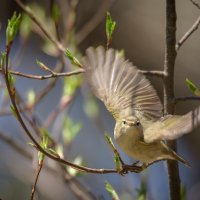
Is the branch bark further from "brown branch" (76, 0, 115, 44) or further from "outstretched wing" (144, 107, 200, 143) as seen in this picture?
"brown branch" (76, 0, 115, 44)

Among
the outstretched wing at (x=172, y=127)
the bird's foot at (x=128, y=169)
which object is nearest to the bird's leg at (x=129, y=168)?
the bird's foot at (x=128, y=169)

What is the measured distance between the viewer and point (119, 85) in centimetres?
205

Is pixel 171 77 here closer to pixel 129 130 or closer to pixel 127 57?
pixel 129 130

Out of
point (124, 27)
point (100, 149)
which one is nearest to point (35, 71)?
point (100, 149)

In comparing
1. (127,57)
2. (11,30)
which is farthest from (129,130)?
(127,57)

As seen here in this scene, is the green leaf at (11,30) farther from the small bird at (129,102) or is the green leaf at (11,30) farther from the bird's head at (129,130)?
the bird's head at (129,130)

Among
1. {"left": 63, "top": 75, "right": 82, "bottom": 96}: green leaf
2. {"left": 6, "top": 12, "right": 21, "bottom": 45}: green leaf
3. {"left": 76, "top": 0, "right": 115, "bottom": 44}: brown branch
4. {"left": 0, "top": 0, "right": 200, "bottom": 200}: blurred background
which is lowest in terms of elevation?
{"left": 0, "top": 0, "right": 200, "bottom": 200}: blurred background

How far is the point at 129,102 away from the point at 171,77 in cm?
35

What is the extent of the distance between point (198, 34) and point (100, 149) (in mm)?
1771

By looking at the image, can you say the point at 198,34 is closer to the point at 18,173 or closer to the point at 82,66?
the point at 18,173

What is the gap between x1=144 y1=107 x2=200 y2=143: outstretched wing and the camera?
1.46 meters

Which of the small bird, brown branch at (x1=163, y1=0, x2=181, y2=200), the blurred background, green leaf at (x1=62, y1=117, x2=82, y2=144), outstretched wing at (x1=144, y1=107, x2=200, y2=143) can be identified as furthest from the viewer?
the blurred background

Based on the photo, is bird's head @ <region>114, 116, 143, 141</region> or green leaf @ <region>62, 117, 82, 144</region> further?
green leaf @ <region>62, 117, 82, 144</region>

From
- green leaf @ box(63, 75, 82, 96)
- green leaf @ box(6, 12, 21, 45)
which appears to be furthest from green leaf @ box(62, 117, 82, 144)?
green leaf @ box(6, 12, 21, 45)
